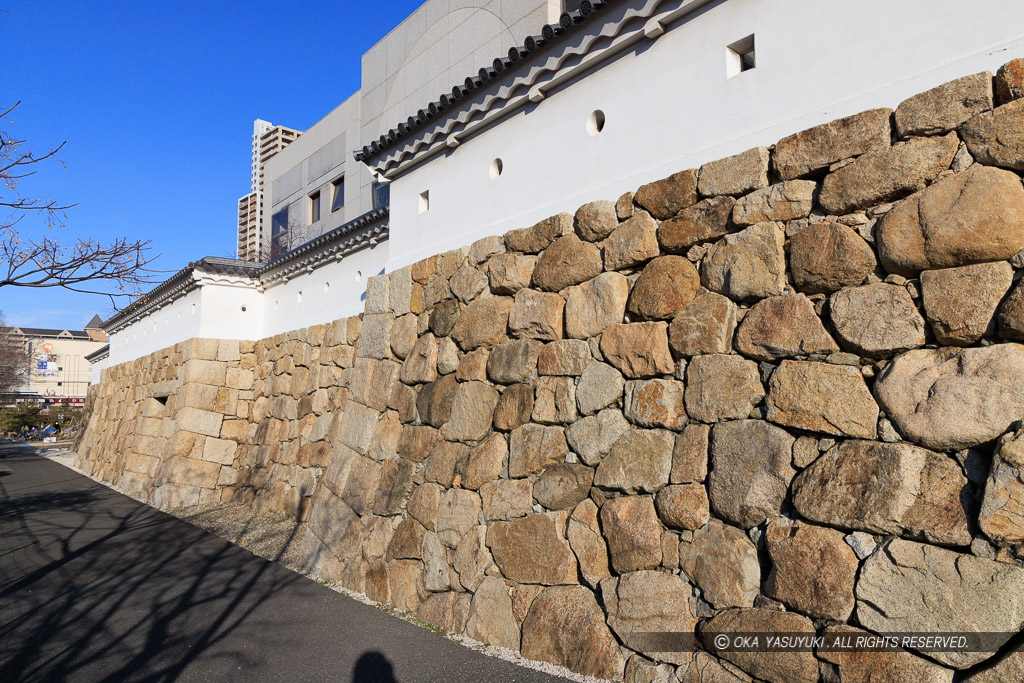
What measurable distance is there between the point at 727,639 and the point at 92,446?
16.7m

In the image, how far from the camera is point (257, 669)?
397cm

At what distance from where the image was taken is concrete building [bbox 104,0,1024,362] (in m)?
3.05

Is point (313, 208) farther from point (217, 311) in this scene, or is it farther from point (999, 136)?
point (999, 136)

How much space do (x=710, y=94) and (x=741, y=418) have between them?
6.53 feet

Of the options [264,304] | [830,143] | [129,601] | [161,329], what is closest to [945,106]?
[830,143]

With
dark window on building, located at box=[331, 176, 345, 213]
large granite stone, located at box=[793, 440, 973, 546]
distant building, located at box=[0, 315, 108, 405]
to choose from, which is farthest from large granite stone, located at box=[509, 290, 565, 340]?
distant building, located at box=[0, 315, 108, 405]

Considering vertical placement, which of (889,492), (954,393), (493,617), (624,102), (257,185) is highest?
(257,185)

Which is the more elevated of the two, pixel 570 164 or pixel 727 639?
pixel 570 164

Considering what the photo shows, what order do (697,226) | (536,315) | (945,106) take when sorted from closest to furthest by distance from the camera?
(945,106) → (697,226) → (536,315)

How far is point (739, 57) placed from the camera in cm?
382

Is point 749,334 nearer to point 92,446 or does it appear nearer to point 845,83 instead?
point 845,83

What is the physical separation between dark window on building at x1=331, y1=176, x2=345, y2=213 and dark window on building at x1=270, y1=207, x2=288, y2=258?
1965 mm

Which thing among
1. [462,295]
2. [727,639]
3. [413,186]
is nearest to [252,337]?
[413,186]

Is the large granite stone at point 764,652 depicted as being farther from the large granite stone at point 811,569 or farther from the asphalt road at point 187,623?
the asphalt road at point 187,623
